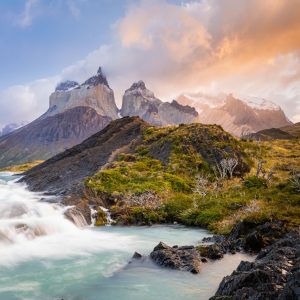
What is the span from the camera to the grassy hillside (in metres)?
52.9

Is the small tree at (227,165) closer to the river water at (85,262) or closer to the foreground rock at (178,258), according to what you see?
the river water at (85,262)

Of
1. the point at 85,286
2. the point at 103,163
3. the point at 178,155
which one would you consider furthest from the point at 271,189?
the point at 85,286

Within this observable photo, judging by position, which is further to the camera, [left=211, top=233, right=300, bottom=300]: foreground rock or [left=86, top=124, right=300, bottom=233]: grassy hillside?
[left=86, top=124, right=300, bottom=233]: grassy hillside

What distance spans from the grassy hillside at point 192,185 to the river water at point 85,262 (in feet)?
15.6

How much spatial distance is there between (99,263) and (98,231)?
15556 millimetres

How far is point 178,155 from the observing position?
296ft

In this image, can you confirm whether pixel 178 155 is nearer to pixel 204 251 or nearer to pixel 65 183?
pixel 65 183

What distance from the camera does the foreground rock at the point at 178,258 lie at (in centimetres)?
2966

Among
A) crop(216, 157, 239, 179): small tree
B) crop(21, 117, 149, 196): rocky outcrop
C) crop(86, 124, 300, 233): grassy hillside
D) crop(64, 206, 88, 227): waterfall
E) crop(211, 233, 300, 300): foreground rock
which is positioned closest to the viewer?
crop(211, 233, 300, 300): foreground rock

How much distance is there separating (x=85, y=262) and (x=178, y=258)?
821cm

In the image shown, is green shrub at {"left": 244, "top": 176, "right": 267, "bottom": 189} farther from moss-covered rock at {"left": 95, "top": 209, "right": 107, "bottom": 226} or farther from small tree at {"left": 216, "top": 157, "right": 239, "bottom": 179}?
moss-covered rock at {"left": 95, "top": 209, "right": 107, "bottom": 226}

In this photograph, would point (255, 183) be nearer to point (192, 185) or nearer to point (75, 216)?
point (192, 185)

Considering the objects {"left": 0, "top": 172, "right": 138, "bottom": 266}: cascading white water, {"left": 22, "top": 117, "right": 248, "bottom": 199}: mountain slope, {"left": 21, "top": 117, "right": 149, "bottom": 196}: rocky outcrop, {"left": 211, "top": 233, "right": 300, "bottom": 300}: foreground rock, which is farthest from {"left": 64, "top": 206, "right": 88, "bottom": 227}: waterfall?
{"left": 211, "top": 233, "right": 300, "bottom": 300}: foreground rock

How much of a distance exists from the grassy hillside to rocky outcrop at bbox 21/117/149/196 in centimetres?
417
